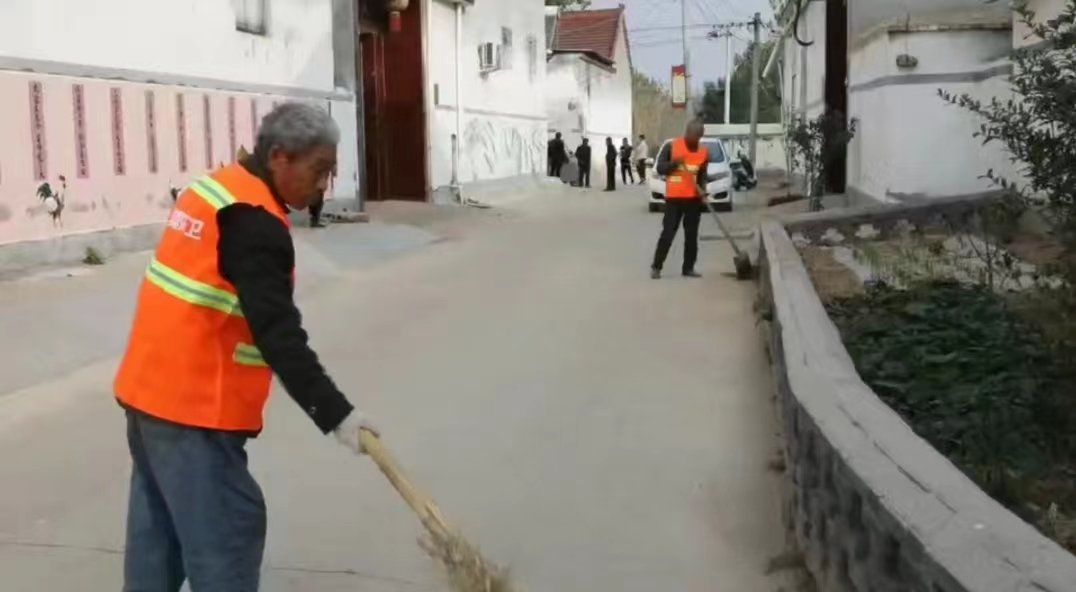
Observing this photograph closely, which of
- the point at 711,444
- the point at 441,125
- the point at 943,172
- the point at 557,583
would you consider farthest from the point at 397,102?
the point at 557,583

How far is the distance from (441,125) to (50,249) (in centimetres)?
1535

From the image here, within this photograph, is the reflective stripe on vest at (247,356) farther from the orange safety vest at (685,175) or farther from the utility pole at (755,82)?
the utility pole at (755,82)

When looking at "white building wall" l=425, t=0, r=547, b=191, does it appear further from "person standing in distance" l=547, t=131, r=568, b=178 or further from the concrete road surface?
the concrete road surface

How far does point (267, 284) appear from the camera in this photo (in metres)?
3.27

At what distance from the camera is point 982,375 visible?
21.2ft

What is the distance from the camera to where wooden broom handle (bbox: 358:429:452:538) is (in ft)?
11.3

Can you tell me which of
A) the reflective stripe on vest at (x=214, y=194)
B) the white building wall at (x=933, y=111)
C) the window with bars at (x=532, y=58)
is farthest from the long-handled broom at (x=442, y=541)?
the window with bars at (x=532, y=58)

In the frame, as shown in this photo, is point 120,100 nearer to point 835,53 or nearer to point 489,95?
point 835,53

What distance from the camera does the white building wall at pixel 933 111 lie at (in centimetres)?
1670

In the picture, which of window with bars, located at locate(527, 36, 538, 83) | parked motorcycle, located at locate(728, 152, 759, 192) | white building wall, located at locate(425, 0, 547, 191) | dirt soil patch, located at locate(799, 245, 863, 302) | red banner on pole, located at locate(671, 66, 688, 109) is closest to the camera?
dirt soil patch, located at locate(799, 245, 863, 302)

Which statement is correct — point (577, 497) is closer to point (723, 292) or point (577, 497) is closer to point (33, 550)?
point (33, 550)

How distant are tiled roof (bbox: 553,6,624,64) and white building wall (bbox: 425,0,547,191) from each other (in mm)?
15641

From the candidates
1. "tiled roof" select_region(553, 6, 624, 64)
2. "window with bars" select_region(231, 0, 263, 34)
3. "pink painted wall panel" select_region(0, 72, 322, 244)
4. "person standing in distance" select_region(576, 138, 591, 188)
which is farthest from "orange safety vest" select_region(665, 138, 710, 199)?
"tiled roof" select_region(553, 6, 624, 64)

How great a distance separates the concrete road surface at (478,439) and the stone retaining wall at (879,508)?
58cm
